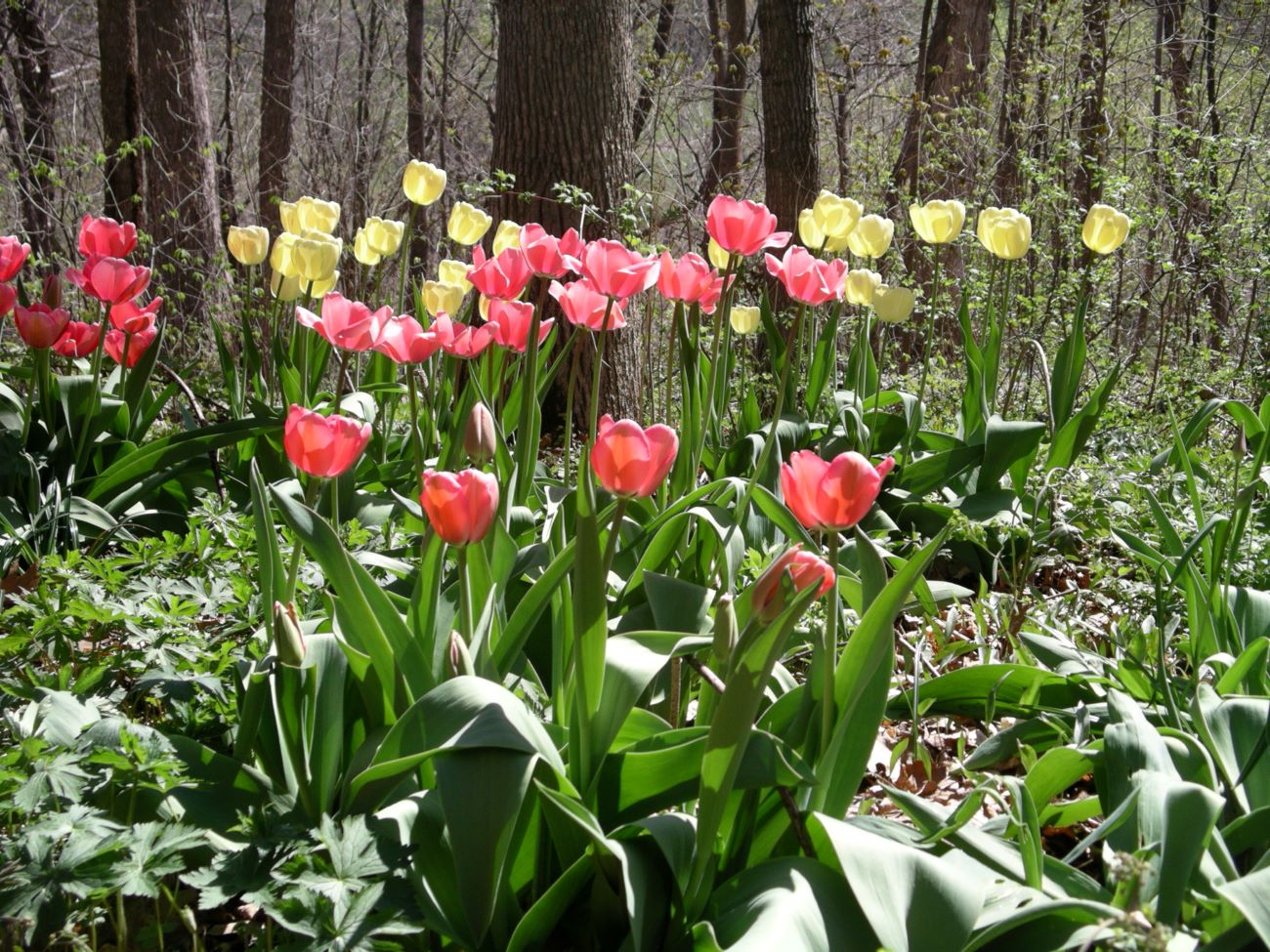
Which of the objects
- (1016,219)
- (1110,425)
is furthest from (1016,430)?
(1110,425)

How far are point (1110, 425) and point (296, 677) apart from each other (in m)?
3.37

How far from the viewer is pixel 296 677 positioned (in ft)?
4.73

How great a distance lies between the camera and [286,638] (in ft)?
4.26

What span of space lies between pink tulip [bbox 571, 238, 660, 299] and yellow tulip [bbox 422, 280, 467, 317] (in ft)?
2.64

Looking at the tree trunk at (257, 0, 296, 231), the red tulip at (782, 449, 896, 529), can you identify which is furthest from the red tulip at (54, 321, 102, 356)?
the tree trunk at (257, 0, 296, 231)

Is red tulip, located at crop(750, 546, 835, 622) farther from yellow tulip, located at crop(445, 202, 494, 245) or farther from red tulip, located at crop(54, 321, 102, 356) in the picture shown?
red tulip, located at crop(54, 321, 102, 356)

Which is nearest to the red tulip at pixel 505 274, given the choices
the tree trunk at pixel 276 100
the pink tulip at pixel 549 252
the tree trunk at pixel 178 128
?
the pink tulip at pixel 549 252

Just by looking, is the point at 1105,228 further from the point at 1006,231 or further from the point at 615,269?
the point at 615,269

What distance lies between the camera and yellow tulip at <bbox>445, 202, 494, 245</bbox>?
8.93 feet

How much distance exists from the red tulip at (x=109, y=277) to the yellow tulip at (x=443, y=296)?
76 centimetres

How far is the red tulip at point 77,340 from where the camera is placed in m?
2.94

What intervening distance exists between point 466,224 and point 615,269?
1.14m

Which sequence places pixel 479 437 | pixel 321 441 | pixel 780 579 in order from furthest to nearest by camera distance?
pixel 479 437, pixel 321 441, pixel 780 579

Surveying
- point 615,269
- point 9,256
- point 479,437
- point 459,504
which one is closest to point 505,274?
point 615,269
